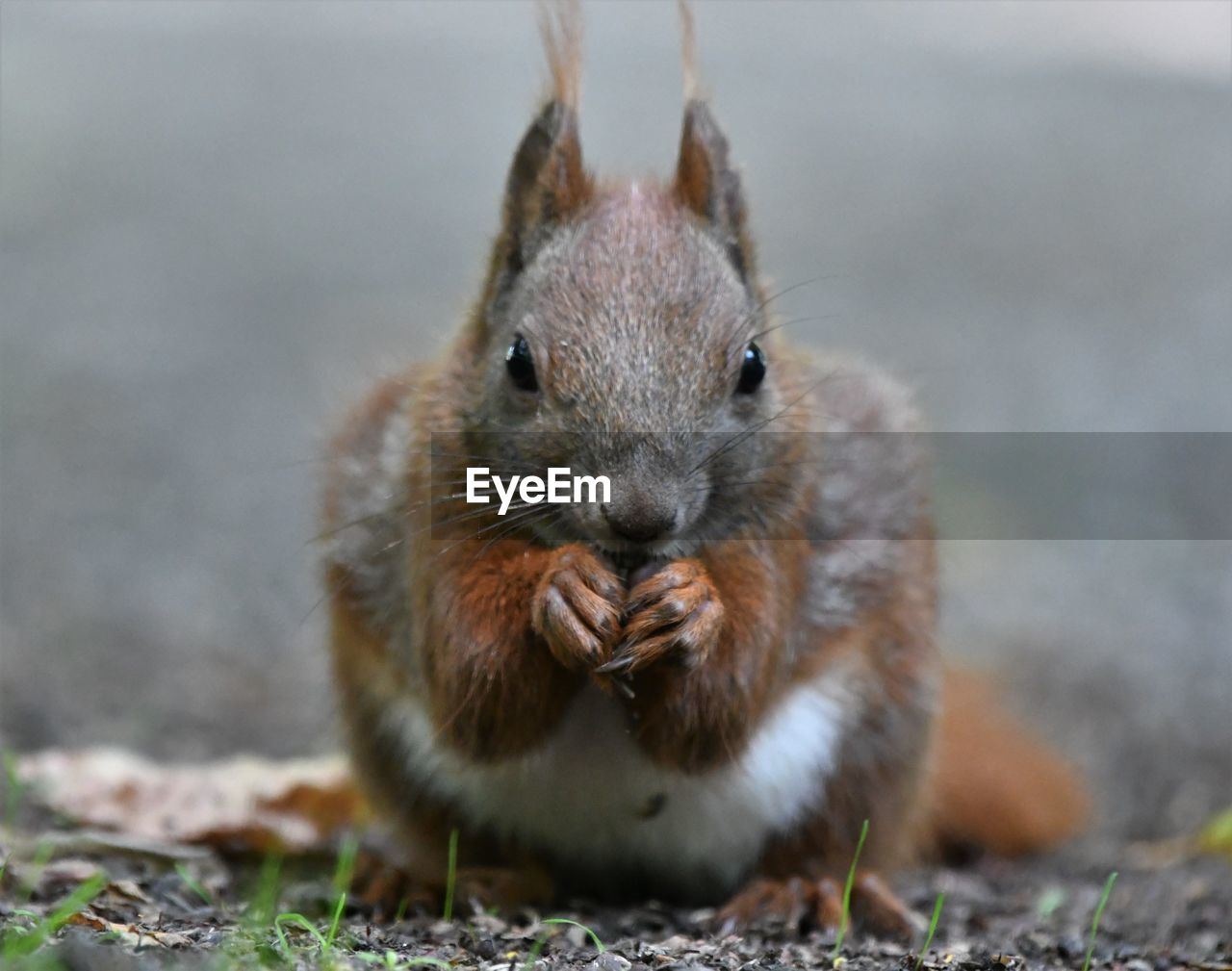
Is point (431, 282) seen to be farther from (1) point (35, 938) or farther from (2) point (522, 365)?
(1) point (35, 938)

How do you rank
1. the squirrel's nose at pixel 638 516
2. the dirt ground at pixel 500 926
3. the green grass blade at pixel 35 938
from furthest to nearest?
the squirrel's nose at pixel 638 516, the dirt ground at pixel 500 926, the green grass blade at pixel 35 938

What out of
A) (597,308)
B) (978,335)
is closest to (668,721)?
(597,308)

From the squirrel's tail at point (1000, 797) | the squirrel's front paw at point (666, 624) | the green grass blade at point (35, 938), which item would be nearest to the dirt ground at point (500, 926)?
the green grass blade at point (35, 938)

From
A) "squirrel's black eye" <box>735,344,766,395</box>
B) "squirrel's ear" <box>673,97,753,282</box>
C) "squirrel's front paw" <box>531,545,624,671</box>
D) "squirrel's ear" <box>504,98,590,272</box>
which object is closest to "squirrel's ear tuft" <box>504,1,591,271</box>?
"squirrel's ear" <box>504,98,590,272</box>

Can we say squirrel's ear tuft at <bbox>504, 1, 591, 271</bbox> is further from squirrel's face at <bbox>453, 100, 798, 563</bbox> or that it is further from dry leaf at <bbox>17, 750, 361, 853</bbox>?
dry leaf at <bbox>17, 750, 361, 853</bbox>

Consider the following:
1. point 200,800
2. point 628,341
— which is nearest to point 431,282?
point 200,800

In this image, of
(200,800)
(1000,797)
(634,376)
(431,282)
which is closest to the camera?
(634,376)

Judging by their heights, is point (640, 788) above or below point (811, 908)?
above

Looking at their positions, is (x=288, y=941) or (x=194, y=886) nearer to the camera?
(x=288, y=941)

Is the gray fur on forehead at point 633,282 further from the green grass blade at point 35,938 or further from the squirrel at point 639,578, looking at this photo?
the green grass blade at point 35,938
